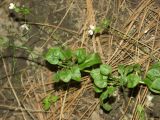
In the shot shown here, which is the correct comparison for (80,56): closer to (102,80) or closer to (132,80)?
(102,80)

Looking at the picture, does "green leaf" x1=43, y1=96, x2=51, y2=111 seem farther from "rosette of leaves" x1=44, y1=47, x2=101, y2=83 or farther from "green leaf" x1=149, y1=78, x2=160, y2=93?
"green leaf" x1=149, y1=78, x2=160, y2=93

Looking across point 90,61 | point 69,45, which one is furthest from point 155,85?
point 69,45

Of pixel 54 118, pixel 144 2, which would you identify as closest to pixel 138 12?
pixel 144 2

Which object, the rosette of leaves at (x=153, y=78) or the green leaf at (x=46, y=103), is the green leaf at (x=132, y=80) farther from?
the green leaf at (x=46, y=103)

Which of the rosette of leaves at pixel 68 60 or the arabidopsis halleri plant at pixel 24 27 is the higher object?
the arabidopsis halleri plant at pixel 24 27

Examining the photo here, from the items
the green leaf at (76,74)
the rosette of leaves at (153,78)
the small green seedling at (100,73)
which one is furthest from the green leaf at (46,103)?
the rosette of leaves at (153,78)

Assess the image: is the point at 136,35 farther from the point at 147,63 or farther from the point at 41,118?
the point at 41,118

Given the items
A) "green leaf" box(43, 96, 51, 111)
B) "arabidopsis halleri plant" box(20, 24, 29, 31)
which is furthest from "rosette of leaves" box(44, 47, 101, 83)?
"arabidopsis halleri plant" box(20, 24, 29, 31)
